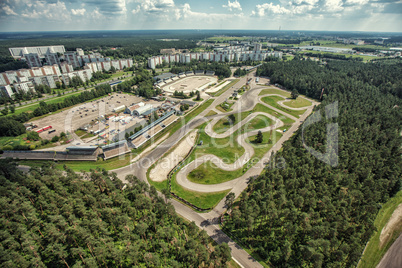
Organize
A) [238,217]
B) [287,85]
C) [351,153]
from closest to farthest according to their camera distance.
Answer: [238,217] → [351,153] → [287,85]

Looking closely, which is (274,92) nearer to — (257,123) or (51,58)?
(257,123)

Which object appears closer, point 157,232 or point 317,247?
point 317,247

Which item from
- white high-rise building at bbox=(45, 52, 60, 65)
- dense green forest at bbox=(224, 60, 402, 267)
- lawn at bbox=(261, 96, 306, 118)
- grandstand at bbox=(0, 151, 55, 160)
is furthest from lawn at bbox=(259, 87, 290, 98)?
white high-rise building at bbox=(45, 52, 60, 65)

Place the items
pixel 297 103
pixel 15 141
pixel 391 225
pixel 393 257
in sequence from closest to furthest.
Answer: pixel 393 257, pixel 391 225, pixel 15 141, pixel 297 103

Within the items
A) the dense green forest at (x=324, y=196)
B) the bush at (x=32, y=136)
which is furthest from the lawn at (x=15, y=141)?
the dense green forest at (x=324, y=196)

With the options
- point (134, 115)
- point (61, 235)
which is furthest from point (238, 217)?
point (134, 115)

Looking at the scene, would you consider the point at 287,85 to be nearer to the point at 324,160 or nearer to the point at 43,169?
the point at 324,160

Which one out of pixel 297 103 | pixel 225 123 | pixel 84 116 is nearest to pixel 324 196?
pixel 225 123
